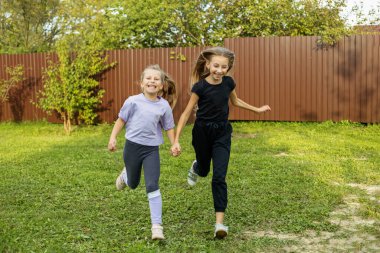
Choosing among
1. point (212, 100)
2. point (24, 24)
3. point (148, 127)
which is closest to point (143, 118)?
point (148, 127)

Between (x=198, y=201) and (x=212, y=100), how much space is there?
1427mm

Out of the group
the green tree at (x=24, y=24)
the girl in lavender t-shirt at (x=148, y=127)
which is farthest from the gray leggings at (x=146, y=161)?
the green tree at (x=24, y=24)

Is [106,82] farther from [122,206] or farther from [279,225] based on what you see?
[279,225]

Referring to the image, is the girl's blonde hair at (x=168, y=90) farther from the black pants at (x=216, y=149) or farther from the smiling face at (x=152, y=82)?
the black pants at (x=216, y=149)

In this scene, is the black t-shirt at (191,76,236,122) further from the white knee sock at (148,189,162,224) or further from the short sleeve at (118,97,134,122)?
the white knee sock at (148,189,162,224)

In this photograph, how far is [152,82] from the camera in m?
4.62

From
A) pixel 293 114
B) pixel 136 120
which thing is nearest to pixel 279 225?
pixel 136 120

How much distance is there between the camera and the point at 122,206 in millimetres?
5594

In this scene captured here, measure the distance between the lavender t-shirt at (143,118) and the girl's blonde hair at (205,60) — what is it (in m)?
0.54

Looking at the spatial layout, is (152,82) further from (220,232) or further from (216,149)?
(220,232)

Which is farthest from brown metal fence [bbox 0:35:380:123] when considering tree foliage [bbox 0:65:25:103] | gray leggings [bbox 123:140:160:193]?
gray leggings [bbox 123:140:160:193]

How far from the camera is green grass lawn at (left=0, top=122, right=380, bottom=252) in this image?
440 cm

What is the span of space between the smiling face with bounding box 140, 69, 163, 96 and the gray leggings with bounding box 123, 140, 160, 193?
48 centimetres

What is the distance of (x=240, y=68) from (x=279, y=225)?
30.2 ft
